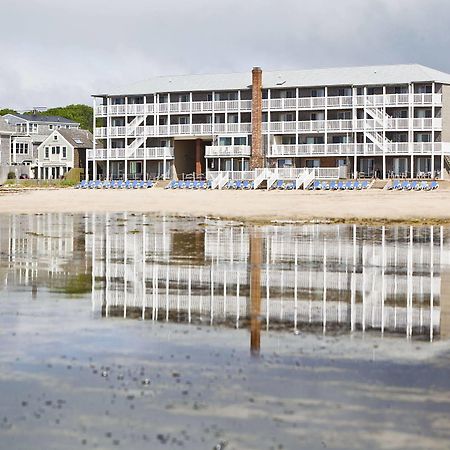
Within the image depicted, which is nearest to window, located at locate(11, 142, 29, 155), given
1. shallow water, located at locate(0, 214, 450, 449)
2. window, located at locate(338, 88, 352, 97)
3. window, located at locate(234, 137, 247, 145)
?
window, located at locate(234, 137, 247, 145)

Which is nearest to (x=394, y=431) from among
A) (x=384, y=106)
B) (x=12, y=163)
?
(x=384, y=106)

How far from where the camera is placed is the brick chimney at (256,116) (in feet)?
271

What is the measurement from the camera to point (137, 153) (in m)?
89.1

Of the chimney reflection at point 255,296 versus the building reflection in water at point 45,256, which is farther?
the building reflection in water at point 45,256

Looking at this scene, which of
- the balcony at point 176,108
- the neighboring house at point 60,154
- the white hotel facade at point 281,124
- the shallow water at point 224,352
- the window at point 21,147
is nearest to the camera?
the shallow water at point 224,352

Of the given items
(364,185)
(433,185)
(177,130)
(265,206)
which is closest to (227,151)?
(177,130)

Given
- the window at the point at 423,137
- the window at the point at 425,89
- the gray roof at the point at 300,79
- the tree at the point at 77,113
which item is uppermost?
the tree at the point at 77,113

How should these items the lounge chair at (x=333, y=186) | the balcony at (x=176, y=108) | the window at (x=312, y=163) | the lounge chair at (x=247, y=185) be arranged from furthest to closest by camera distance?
the balcony at (x=176, y=108), the window at (x=312, y=163), the lounge chair at (x=247, y=185), the lounge chair at (x=333, y=186)

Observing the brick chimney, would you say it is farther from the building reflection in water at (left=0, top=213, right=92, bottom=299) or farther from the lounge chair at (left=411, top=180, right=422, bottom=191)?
the building reflection in water at (left=0, top=213, right=92, bottom=299)

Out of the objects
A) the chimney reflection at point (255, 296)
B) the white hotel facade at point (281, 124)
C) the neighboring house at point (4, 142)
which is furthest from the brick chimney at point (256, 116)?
the chimney reflection at point (255, 296)

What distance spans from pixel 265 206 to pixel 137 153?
142ft

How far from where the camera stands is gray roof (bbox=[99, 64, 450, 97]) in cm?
8150

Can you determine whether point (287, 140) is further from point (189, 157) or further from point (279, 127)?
point (189, 157)

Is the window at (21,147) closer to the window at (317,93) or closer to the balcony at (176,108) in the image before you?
the balcony at (176,108)
